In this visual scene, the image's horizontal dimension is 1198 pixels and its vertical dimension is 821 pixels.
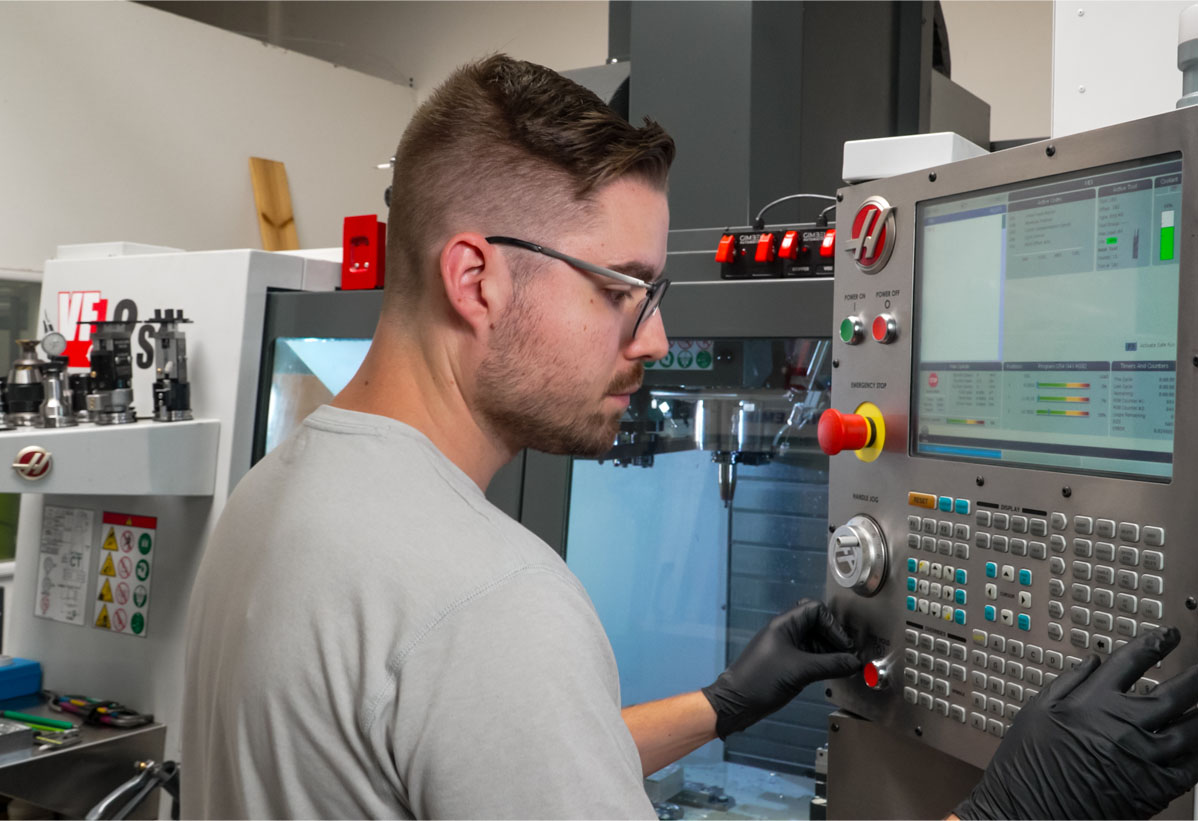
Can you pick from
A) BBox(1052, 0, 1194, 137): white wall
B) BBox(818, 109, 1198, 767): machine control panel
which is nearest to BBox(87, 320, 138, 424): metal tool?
BBox(818, 109, 1198, 767): machine control panel

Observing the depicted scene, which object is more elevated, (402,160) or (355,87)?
(355,87)

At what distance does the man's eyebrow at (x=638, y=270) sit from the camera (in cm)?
86

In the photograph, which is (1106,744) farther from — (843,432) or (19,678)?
(19,678)

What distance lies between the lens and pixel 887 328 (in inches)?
37.9

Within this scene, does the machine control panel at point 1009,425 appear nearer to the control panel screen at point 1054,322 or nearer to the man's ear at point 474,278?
the control panel screen at point 1054,322

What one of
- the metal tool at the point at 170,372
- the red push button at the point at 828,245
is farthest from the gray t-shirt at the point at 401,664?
the metal tool at the point at 170,372

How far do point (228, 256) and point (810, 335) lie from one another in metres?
1.10

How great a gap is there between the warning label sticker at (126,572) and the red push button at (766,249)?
123 centimetres

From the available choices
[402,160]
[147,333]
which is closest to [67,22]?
[147,333]

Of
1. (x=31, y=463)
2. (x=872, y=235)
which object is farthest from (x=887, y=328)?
(x=31, y=463)

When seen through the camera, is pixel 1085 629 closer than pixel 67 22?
Yes

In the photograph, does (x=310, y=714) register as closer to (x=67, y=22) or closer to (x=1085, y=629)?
(x=1085, y=629)

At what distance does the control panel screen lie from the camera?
0.75m

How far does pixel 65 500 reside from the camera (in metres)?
1.98
